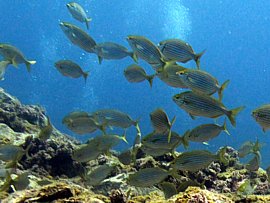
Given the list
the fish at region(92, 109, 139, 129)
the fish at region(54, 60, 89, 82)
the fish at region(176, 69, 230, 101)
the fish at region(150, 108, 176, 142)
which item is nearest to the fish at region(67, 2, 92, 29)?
the fish at region(54, 60, 89, 82)

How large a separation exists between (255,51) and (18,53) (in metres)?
98.1

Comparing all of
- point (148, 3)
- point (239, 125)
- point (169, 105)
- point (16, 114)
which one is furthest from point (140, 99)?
point (16, 114)

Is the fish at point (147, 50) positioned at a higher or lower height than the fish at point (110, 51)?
lower

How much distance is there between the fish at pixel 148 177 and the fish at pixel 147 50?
147 centimetres

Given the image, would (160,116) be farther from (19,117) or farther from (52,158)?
(19,117)

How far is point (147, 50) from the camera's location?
5438 mm

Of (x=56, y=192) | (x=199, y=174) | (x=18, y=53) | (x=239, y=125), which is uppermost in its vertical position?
(x=239, y=125)

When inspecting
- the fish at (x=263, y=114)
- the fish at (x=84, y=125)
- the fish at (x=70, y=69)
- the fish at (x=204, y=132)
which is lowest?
the fish at (x=204, y=132)

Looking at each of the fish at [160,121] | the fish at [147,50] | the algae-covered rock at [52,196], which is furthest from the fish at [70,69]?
the algae-covered rock at [52,196]

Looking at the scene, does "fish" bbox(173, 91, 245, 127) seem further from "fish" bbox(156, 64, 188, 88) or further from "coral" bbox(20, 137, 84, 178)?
"coral" bbox(20, 137, 84, 178)

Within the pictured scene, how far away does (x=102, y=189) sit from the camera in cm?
617

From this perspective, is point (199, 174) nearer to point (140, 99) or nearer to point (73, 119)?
point (73, 119)

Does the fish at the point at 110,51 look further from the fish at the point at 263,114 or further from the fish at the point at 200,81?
the fish at the point at 263,114

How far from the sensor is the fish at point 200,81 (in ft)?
14.9
